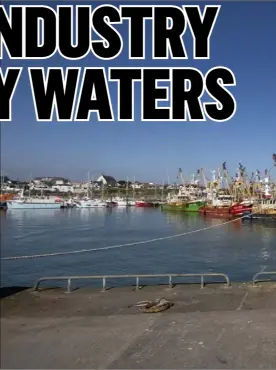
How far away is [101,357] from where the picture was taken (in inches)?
100

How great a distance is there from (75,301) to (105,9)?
8.57 ft

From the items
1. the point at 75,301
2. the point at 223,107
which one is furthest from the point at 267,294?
the point at 223,107

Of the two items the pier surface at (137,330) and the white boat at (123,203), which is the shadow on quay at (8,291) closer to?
the pier surface at (137,330)

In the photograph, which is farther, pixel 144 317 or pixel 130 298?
pixel 130 298

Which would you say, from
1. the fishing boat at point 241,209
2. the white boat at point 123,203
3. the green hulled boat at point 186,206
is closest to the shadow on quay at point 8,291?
the fishing boat at point 241,209

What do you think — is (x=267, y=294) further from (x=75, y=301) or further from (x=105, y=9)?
(x=105, y=9)

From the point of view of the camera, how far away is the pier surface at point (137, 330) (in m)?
2.50

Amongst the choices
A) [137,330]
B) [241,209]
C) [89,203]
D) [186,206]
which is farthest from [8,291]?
[89,203]

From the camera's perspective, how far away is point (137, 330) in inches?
118

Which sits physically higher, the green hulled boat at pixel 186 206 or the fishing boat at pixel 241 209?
the fishing boat at pixel 241 209

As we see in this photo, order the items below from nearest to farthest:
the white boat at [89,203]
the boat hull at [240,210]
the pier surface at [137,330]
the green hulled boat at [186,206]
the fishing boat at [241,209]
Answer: the pier surface at [137,330] → the fishing boat at [241,209] → the boat hull at [240,210] → the green hulled boat at [186,206] → the white boat at [89,203]

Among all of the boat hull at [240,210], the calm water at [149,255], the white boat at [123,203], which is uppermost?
the boat hull at [240,210]

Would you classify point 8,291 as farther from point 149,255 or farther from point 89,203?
point 89,203

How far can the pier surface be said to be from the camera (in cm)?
250
